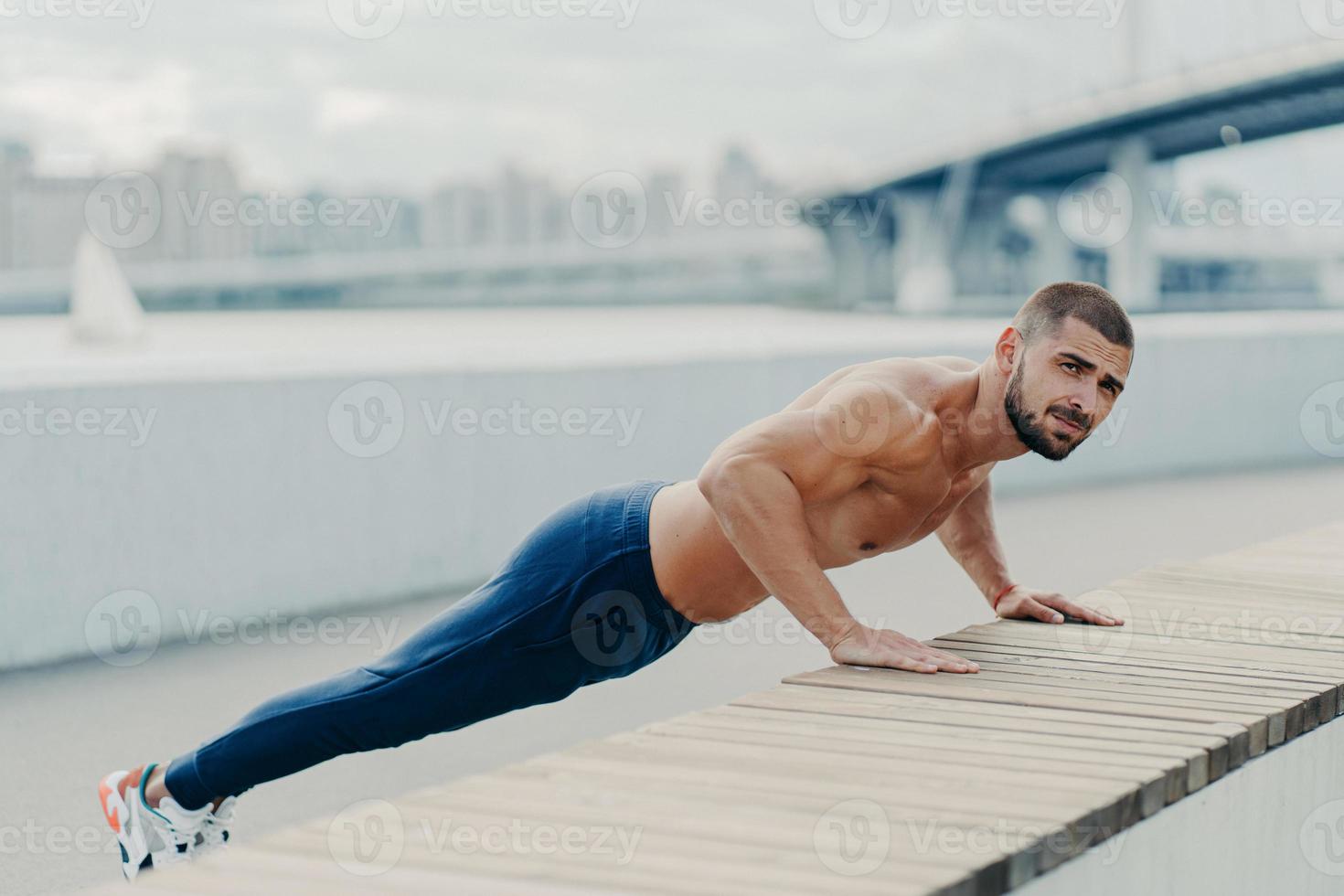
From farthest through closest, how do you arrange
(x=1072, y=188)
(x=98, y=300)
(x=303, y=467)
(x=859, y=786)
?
(x=1072, y=188), (x=98, y=300), (x=303, y=467), (x=859, y=786)

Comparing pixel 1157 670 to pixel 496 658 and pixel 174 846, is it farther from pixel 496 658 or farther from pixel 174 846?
pixel 174 846

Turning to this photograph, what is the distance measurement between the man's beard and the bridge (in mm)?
29850

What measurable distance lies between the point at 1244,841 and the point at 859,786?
0.93m

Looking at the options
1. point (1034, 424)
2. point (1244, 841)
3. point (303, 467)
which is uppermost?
point (303, 467)

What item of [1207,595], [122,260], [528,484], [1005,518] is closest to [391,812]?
[1207,595]

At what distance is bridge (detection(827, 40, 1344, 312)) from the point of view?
34.0 meters

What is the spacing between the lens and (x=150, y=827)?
11.8 ft

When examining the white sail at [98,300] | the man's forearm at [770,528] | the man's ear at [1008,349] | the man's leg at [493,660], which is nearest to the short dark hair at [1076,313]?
the man's ear at [1008,349]

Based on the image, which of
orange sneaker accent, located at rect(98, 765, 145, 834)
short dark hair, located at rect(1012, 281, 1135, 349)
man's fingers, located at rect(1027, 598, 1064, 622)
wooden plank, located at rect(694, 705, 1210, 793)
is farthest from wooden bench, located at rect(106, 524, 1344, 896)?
orange sneaker accent, located at rect(98, 765, 145, 834)

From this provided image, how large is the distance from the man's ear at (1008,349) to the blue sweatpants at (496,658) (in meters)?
0.92

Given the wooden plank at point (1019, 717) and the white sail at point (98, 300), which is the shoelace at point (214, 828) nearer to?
the wooden plank at point (1019, 717)

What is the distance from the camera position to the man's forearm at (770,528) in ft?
11.0

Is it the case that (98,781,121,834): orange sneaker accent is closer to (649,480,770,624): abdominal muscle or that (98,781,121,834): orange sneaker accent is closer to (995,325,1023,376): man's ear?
(649,480,770,624): abdominal muscle

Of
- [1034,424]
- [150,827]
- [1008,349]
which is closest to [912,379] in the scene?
[1008,349]
